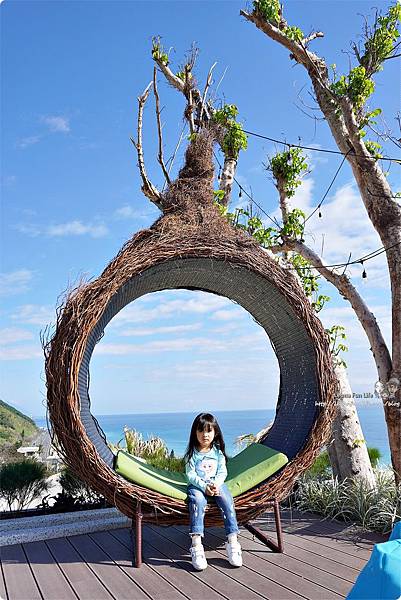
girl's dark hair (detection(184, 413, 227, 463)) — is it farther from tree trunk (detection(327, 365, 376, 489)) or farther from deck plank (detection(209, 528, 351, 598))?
tree trunk (detection(327, 365, 376, 489))

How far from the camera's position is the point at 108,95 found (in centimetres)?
497

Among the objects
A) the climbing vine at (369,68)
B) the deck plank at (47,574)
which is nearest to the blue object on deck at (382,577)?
the deck plank at (47,574)

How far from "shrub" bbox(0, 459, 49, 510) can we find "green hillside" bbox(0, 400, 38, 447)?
6.09 metres

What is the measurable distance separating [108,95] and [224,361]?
533 inches

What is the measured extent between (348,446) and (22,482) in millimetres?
2650

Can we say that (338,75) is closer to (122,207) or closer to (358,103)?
(358,103)

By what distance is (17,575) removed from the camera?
2.95 meters

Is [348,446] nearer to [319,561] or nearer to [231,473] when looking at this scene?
[231,473]

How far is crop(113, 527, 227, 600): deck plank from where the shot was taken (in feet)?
8.95

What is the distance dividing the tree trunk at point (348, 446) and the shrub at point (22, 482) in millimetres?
2372

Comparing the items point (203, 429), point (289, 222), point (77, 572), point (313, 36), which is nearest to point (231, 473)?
point (203, 429)

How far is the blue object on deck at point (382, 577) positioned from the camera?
3.60 feet

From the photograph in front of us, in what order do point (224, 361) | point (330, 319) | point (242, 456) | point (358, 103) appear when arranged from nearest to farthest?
point (242, 456) < point (358, 103) < point (330, 319) < point (224, 361)

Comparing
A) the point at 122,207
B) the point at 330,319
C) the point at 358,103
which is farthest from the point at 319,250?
the point at 122,207
